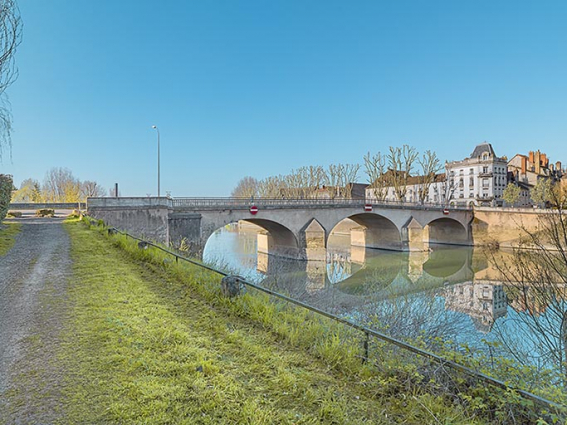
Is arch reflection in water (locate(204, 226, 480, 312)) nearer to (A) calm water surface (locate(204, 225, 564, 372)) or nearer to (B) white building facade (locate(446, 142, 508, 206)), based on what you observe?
(A) calm water surface (locate(204, 225, 564, 372))

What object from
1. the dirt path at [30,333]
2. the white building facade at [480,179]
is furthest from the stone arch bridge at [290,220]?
the white building facade at [480,179]

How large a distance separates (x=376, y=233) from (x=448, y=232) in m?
12.7

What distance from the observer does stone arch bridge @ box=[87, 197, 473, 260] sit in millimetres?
20281

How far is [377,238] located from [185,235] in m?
25.4

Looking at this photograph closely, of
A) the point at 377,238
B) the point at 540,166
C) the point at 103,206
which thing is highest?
the point at 540,166

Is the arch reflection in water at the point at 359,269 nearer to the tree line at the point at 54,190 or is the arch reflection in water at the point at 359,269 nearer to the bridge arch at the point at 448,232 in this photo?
the bridge arch at the point at 448,232

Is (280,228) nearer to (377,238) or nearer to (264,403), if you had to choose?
(377,238)

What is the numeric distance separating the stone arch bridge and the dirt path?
10887 millimetres

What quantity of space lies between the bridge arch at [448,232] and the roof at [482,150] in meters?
24.1

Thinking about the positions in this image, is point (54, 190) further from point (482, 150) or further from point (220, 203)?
point (482, 150)

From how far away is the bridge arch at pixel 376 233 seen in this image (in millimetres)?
36031

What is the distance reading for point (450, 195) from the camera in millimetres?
60969

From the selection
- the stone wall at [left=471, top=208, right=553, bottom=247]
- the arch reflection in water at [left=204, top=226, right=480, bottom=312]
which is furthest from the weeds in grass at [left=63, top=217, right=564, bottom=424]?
the stone wall at [left=471, top=208, right=553, bottom=247]

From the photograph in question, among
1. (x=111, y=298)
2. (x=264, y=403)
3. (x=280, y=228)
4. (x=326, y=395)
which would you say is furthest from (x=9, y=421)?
(x=280, y=228)
